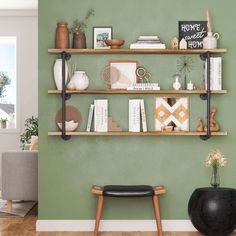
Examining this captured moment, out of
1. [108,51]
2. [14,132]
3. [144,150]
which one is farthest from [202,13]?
[14,132]

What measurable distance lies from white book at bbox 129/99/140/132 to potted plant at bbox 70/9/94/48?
Answer: 71 cm

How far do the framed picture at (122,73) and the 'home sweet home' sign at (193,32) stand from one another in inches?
21.0

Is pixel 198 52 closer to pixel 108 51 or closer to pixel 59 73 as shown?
pixel 108 51

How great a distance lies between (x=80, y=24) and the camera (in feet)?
19.2

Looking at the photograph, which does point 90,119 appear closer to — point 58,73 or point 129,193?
point 58,73

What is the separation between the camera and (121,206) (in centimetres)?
588

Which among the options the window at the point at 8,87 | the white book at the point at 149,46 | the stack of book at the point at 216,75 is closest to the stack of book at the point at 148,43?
the white book at the point at 149,46

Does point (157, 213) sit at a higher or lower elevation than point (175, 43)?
lower

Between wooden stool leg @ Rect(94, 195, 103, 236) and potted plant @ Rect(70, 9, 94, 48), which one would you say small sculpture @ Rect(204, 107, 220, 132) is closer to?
wooden stool leg @ Rect(94, 195, 103, 236)

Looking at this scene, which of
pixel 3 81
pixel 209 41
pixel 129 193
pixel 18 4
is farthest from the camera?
pixel 3 81

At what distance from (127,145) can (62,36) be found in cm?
120

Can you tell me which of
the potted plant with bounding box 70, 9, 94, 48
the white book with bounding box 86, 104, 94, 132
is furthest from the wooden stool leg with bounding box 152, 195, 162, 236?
the potted plant with bounding box 70, 9, 94, 48

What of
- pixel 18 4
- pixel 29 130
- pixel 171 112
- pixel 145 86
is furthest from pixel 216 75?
pixel 18 4

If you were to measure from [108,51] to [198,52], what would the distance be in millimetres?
839
